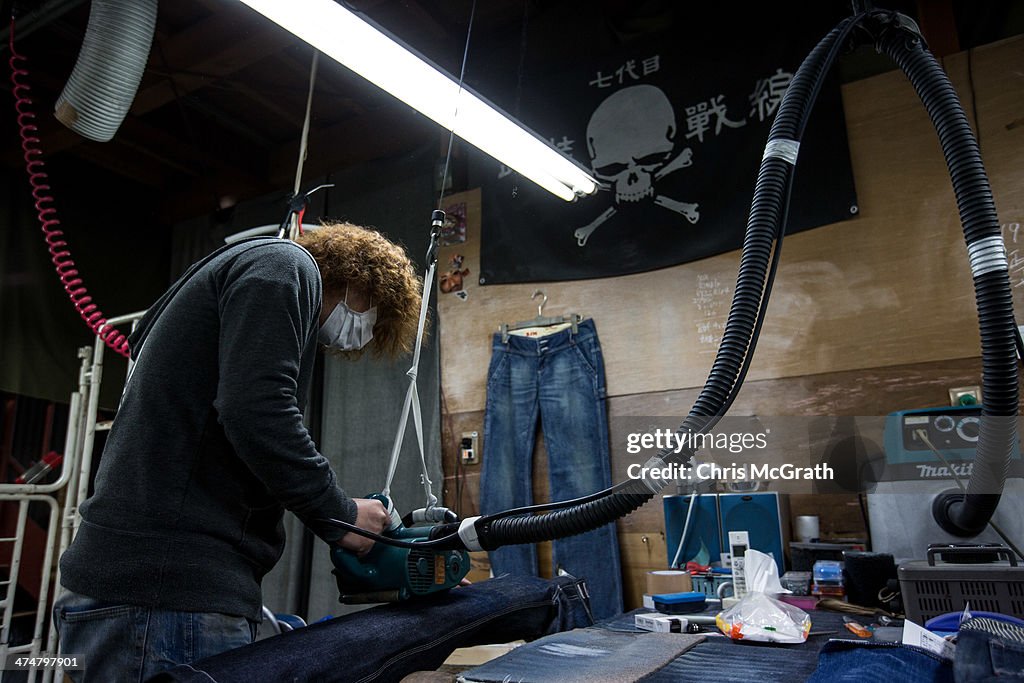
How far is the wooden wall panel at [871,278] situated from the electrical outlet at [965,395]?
0.47 ft

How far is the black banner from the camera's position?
9.25ft

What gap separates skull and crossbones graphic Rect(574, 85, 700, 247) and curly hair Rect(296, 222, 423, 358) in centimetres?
159

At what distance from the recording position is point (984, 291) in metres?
1.08

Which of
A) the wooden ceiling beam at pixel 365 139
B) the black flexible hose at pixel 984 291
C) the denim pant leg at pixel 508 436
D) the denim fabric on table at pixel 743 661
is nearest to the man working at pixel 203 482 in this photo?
the denim fabric on table at pixel 743 661

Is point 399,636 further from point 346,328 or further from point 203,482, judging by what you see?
point 346,328

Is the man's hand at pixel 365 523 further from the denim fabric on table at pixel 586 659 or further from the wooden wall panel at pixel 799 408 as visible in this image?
the wooden wall panel at pixel 799 408

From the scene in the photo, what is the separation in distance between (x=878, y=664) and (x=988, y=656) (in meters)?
0.16

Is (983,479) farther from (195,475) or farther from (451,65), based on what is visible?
(451,65)

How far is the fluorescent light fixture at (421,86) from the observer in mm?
1940

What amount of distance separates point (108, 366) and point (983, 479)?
450 cm

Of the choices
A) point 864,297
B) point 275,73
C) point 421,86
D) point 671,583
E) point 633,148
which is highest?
point 275,73

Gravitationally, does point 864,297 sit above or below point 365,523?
above

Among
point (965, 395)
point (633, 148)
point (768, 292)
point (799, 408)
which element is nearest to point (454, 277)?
point (633, 148)

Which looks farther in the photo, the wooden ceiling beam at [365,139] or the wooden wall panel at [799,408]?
the wooden ceiling beam at [365,139]
